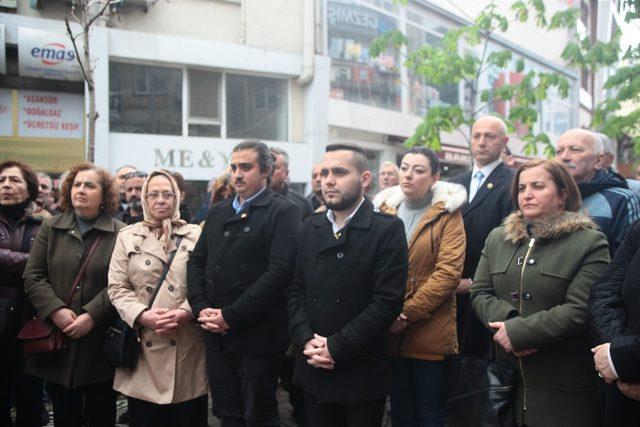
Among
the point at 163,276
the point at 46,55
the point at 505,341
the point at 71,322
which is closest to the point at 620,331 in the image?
the point at 505,341

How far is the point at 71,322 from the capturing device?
4203 mm

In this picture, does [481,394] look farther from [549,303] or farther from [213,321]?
[213,321]

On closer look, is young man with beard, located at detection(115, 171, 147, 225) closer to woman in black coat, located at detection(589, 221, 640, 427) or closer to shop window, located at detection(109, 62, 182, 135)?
woman in black coat, located at detection(589, 221, 640, 427)

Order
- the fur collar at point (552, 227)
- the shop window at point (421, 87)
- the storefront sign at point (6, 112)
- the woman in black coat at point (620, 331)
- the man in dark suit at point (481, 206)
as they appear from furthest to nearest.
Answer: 1. the shop window at point (421, 87)
2. the storefront sign at point (6, 112)
3. the man in dark suit at point (481, 206)
4. the fur collar at point (552, 227)
5. the woman in black coat at point (620, 331)

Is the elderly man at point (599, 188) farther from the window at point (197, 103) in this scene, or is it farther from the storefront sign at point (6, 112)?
the storefront sign at point (6, 112)

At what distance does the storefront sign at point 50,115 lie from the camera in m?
10.5

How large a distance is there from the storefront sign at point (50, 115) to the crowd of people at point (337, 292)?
642cm

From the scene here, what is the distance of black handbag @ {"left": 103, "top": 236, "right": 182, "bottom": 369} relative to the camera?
4.10 metres

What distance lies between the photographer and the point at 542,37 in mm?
22719

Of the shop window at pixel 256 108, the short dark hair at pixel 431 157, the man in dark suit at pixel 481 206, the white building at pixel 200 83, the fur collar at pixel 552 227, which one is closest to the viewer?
the fur collar at pixel 552 227

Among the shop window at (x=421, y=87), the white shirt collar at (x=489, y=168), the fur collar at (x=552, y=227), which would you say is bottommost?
the fur collar at (x=552, y=227)

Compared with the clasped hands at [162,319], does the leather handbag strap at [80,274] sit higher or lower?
higher

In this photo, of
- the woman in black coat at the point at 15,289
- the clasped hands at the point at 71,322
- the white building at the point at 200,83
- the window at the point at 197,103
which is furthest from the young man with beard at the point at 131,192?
the window at the point at 197,103

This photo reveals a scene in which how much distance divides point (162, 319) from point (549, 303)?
247cm
